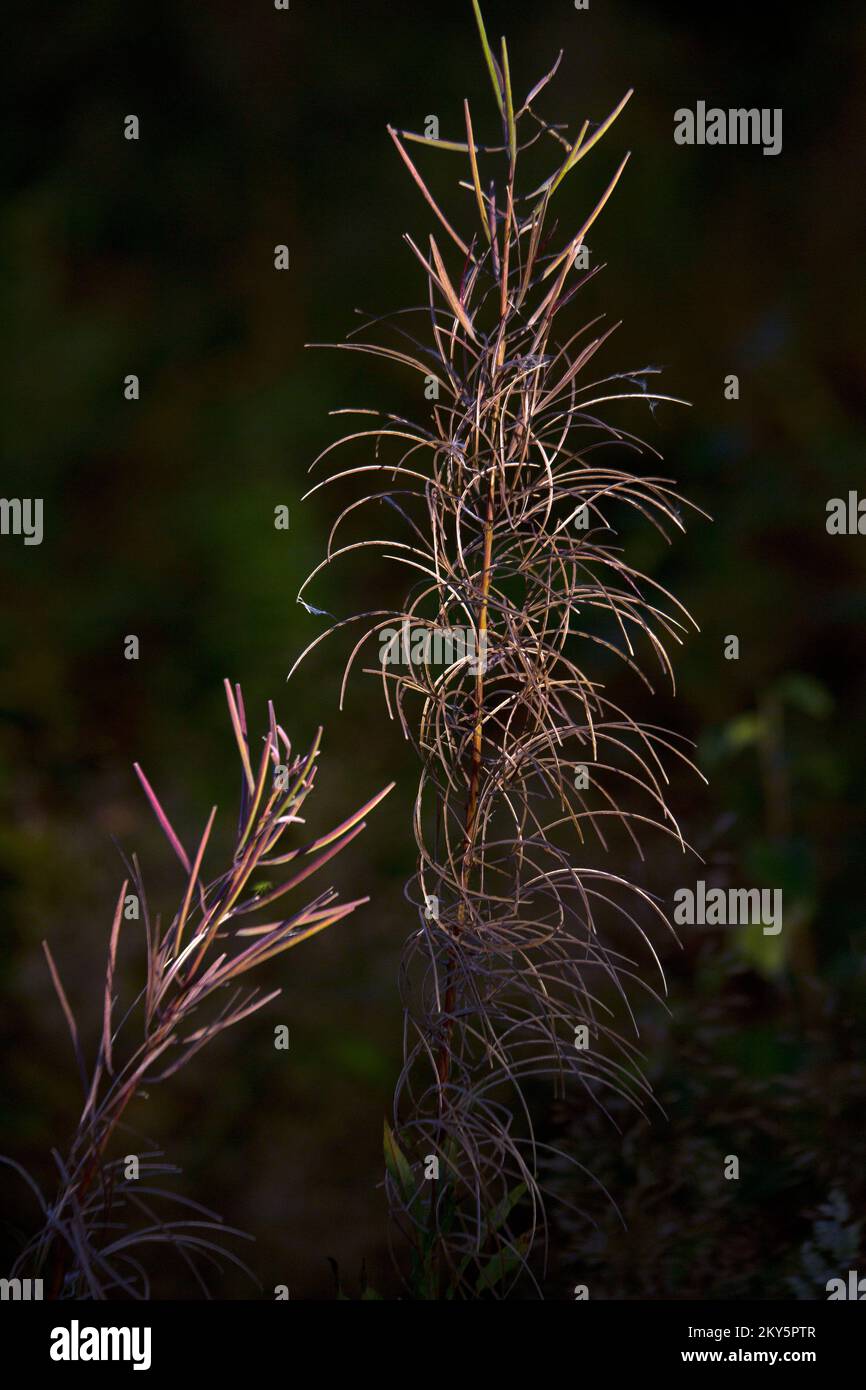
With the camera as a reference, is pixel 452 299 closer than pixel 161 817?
No

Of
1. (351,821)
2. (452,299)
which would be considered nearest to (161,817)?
(351,821)

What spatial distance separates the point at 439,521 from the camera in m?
0.90

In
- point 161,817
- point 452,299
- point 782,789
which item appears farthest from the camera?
point 782,789

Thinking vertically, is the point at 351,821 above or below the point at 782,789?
below

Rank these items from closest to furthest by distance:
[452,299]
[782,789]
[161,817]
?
[161,817] → [452,299] → [782,789]

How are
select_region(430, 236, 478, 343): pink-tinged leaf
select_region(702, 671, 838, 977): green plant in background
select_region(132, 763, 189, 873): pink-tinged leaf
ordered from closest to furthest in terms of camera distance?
select_region(132, 763, 189, 873): pink-tinged leaf
select_region(430, 236, 478, 343): pink-tinged leaf
select_region(702, 671, 838, 977): green plant in background

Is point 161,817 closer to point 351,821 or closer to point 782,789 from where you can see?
point 351,821

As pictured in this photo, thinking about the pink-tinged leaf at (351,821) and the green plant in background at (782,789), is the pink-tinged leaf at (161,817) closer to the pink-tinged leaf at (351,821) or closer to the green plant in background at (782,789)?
the pink-tinged leaf at (351,821)

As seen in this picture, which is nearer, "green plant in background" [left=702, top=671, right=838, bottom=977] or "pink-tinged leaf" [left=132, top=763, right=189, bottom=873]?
"pink-tinged leaf" [left=132, top=763, right=189, bottom=873]

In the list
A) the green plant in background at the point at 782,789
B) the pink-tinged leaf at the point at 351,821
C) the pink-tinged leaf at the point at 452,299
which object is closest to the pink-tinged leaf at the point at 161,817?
the pink-tinged leaf at the point at 351,821

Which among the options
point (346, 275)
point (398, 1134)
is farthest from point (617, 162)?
point (398, 1134)

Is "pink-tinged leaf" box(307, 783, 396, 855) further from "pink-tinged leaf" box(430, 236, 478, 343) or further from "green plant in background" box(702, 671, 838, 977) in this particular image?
"green plant in background" box(702, 671, 838, 977)

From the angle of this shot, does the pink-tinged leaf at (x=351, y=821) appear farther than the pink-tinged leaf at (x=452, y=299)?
No

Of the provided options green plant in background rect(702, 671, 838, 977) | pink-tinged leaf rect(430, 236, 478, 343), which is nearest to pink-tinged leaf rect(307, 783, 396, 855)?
pink-tinged leaf rect(430, 236, 478, 343)
